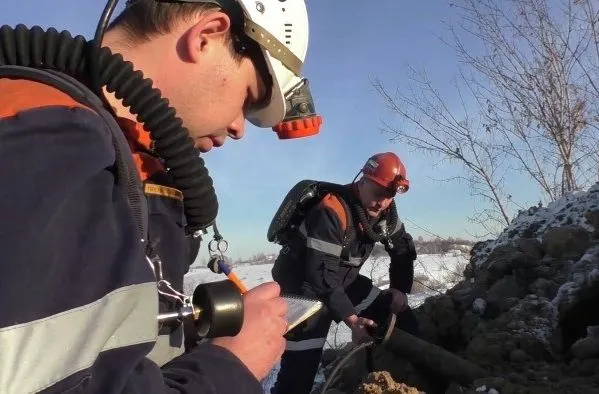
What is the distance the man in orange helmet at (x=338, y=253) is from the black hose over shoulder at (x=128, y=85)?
3365 mm

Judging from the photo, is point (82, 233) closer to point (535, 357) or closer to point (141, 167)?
point (141, 167)

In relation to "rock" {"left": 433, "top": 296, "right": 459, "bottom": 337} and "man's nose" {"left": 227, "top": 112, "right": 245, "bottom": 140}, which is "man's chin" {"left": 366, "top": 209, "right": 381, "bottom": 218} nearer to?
"rock" {"left": 433, "top": 296, "right": 459, "bottom": 337}

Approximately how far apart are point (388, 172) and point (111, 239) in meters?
4.84

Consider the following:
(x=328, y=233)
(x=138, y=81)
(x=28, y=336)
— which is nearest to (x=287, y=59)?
(x=138, y=81)

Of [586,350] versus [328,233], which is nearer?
[586,350]

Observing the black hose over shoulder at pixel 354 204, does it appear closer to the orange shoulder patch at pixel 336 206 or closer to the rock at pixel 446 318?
the orange shoulder patch at pixel 336 206

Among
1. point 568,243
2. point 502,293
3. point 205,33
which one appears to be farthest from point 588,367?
point 205,33

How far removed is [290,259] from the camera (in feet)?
17.8

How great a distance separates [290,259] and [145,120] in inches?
160

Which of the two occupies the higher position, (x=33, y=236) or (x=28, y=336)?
(x=33, y=236)

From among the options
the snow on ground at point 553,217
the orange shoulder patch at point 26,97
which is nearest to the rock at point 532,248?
the snow on ground at point 553,217

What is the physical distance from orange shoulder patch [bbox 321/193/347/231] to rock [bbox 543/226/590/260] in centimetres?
225

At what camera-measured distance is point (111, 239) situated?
3.35 feet

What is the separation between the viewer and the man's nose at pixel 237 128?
1907mm
